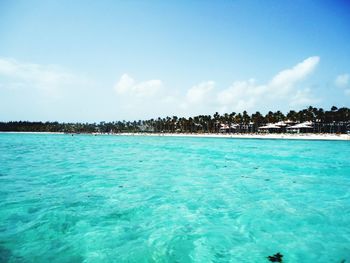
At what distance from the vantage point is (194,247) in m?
7.35

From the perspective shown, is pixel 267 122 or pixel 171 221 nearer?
pixel 171 221

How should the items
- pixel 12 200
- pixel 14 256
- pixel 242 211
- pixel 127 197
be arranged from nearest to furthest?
1. pixel 14 256
2. pixel 242 211
3. pixel 12 200
4. pixel 127 197

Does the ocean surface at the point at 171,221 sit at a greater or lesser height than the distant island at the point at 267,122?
lesser

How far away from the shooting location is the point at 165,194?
44.0 ft

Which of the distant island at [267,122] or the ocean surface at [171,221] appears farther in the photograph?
the distant island at [267,122]

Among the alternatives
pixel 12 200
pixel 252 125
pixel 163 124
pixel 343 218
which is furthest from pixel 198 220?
pixel 163 124

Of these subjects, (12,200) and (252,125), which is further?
(252,125)

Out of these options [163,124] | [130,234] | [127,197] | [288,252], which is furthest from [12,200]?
[163,124]

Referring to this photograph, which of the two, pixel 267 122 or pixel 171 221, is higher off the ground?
pixel 267 122

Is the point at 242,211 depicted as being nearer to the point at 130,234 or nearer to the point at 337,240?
the point at 337,240

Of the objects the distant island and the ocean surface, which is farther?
the distant island

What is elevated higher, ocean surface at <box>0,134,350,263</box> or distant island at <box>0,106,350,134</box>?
distant island at <box>0,106,350,134</box>

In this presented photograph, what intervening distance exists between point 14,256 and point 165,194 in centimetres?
772

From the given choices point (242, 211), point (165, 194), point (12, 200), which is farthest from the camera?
point (165, 194)
